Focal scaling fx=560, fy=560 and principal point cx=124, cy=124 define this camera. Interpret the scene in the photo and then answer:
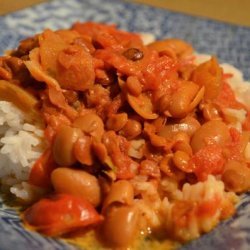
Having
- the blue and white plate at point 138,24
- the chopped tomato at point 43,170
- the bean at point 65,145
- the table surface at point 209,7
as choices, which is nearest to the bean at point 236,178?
the bean at point 65,145

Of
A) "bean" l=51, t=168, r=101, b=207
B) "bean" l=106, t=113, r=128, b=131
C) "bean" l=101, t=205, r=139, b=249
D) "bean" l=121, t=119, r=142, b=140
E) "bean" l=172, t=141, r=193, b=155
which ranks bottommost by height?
"bean" l=101, t=205, r=139, b=249

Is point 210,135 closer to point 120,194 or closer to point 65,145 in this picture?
point 120,194

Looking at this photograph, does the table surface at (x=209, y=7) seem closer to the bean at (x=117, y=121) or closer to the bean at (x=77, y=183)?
the bean at (x=117, y=121)

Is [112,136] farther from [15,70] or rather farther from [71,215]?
[15,70]

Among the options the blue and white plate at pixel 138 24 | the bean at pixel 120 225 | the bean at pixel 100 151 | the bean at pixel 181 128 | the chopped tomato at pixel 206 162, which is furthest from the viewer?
the blue and white plate at pixel 138 24

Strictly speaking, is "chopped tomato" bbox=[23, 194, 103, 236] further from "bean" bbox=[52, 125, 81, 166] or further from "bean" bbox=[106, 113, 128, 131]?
"bean" bbox=[106, 113, 128, 131]

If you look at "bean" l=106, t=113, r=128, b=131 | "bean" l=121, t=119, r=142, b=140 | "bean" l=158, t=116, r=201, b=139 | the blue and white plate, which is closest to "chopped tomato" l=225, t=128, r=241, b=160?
"bean" l=158, t=116, r=201, b=139
